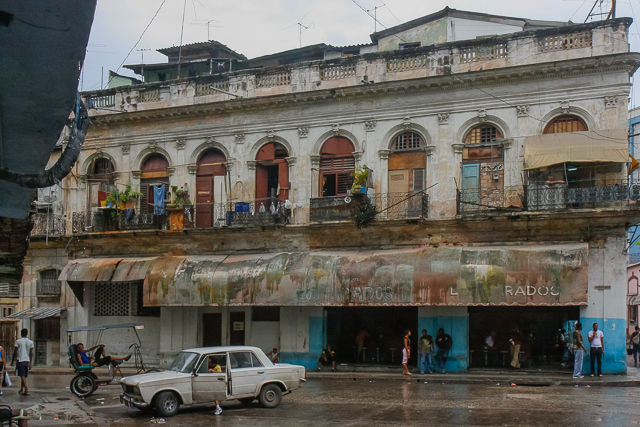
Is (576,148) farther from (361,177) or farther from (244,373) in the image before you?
(244,373)

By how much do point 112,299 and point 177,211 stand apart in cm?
485

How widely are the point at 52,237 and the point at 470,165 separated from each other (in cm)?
1693

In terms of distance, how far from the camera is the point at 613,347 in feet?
61.8

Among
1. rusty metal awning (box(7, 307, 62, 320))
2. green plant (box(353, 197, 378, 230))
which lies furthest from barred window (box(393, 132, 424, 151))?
rusty metal awning (box(7, 307, 62, 320))

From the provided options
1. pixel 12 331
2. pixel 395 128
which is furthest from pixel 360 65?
pixel 12 331

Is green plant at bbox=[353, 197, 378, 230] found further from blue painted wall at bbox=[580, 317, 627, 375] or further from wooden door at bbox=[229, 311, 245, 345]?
blue painted wall at bbox=[580, 317, 627, 375]

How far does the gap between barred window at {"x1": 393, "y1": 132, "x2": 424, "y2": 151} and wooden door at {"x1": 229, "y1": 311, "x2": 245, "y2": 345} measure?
333 inches

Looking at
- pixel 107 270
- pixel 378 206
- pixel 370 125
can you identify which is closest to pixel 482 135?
pixel 370 125

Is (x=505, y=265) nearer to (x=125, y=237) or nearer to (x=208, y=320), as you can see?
(x=208, y=320)

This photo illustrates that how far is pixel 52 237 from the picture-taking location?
26484 mm

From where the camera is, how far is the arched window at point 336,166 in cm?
2330

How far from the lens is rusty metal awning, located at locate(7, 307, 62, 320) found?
25322 millimetres

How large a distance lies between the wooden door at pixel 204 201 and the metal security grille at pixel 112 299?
4.16m

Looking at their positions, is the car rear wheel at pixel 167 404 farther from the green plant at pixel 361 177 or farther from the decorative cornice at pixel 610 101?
the decorative cornice at pixel 610 101
